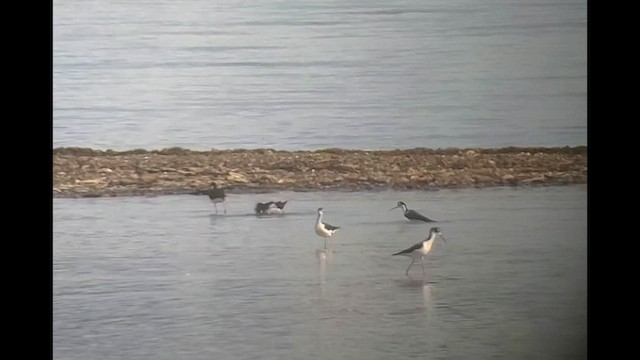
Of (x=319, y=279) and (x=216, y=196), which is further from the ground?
(x=216, y=196)

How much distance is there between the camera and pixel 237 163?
3.12 meters

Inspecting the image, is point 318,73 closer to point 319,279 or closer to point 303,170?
point 303,170

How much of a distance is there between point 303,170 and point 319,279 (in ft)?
1.30

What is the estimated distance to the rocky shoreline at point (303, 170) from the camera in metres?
3.09

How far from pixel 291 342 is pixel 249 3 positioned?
1.22 m

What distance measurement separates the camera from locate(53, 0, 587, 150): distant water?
121 inches

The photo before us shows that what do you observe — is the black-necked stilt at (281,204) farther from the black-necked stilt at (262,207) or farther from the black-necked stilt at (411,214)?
the black-necked stilt at (411,214)

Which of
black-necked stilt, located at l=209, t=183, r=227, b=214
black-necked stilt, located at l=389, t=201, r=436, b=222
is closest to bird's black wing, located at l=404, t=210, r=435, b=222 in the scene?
black-necked stilt, located at l=389, t=201, r=436, b=222

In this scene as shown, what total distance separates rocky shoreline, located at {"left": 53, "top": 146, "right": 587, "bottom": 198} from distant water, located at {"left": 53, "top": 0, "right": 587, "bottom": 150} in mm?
39

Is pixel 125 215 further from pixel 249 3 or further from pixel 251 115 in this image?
pixel 249 3

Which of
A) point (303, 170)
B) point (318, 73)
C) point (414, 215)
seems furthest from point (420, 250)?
point (318, 73)

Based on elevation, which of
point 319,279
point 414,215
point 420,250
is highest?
point 414,215

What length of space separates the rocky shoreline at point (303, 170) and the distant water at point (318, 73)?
39 mm

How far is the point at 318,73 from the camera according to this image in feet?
10.3
